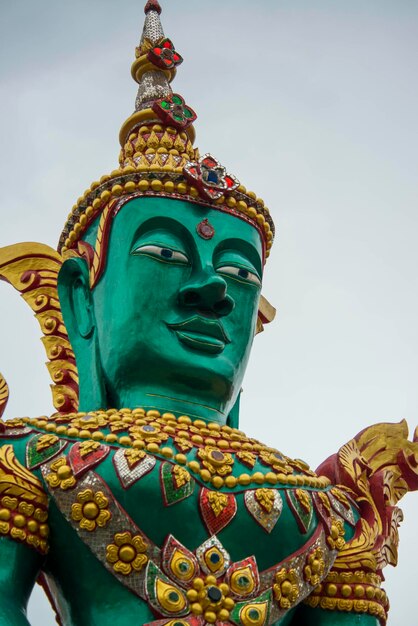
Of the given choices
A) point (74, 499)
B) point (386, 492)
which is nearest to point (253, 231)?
point (386, 492)

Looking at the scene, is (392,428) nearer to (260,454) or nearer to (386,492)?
(386,492)

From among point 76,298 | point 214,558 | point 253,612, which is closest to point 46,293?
point 76,298

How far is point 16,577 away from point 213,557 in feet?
2.81

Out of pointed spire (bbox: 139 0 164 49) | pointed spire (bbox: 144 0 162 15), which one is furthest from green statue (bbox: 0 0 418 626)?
pointed spire (bbox: 144 0 162 15)

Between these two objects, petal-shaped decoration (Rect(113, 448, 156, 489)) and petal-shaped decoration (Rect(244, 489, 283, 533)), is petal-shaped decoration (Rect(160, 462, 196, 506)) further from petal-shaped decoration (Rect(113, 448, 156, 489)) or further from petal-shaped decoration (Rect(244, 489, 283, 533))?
petal-shaped decoration (Rect(244, 489, 283, 533))

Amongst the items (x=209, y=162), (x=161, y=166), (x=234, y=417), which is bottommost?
(x=234, y=417)

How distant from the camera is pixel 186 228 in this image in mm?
5781

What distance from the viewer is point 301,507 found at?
5.08 meters

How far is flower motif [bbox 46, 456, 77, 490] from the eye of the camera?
187 inches

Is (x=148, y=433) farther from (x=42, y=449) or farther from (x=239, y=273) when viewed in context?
(x=239, y=273)

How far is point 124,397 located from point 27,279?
3.91ft

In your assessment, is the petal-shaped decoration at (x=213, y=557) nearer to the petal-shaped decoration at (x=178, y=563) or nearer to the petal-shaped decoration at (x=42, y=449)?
the petal-shaped decoration at (x=178, y=563)

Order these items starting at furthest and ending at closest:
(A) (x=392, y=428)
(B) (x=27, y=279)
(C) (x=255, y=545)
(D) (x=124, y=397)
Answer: (B) (x=27, y=279) → (A) (x=392, y=428) → (D) (x=124, y=397) → (C) (x=255, y=545)

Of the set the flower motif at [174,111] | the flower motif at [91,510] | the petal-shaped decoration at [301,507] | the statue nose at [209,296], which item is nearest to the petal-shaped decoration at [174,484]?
the flower motif at [91,510]
